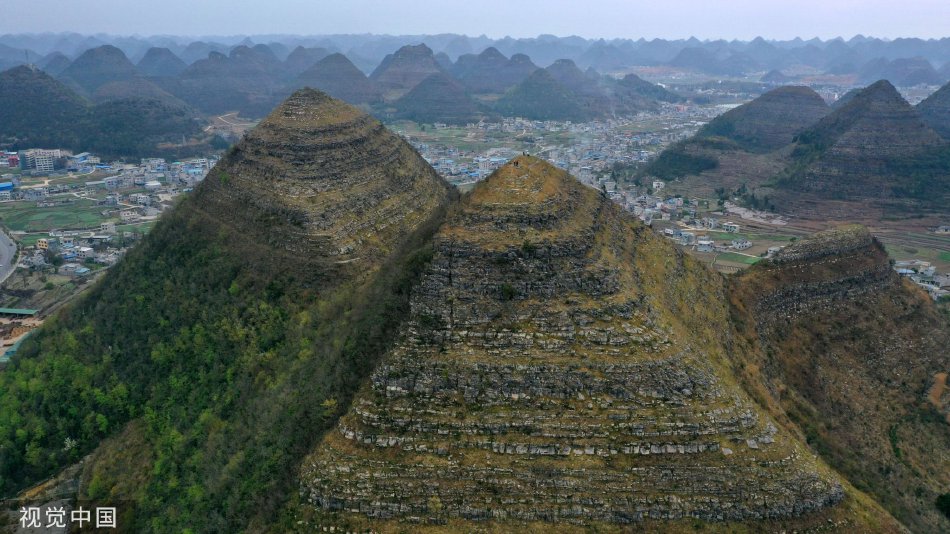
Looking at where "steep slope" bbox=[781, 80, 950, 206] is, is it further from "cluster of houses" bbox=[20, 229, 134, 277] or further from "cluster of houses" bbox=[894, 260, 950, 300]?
"cluster of houses" bbox=[20, 229, 134, 277]

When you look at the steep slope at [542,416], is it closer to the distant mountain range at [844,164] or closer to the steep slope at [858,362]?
the steep slope at [858,362]

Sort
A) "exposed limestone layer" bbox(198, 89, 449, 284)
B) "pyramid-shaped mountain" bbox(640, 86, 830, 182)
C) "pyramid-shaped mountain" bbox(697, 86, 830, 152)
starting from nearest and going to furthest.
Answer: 1. "exposed limestone layer" bbox(198, 89, 449, 284)
2. "pyramid-shaped mountain" bbox(640, 86, 830, 182)
3. "pyramid-shaped mountain" bbox(697, 86, 830, 152)

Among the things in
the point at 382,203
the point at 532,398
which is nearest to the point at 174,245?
the point at 382,203

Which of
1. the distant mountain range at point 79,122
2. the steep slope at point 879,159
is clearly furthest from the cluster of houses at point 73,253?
the steep slope at point 879,159

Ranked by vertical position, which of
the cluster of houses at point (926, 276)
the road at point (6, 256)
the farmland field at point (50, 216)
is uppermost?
the cluster of houses at point (926, 276)

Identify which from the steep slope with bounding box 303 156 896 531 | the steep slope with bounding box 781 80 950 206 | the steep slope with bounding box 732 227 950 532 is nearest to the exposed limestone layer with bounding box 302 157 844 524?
the steep slope with bounding box 303 156 896 531

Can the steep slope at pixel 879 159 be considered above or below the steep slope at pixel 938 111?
below

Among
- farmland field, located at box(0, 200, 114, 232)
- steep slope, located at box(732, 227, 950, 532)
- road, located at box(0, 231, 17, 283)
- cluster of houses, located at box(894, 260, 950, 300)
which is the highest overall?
steep slope, located at box(732, 227, 950, 532)

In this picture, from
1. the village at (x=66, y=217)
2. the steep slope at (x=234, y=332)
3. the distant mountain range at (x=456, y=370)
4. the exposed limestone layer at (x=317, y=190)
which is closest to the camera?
the distant mountain range at (x=456, y=370)
